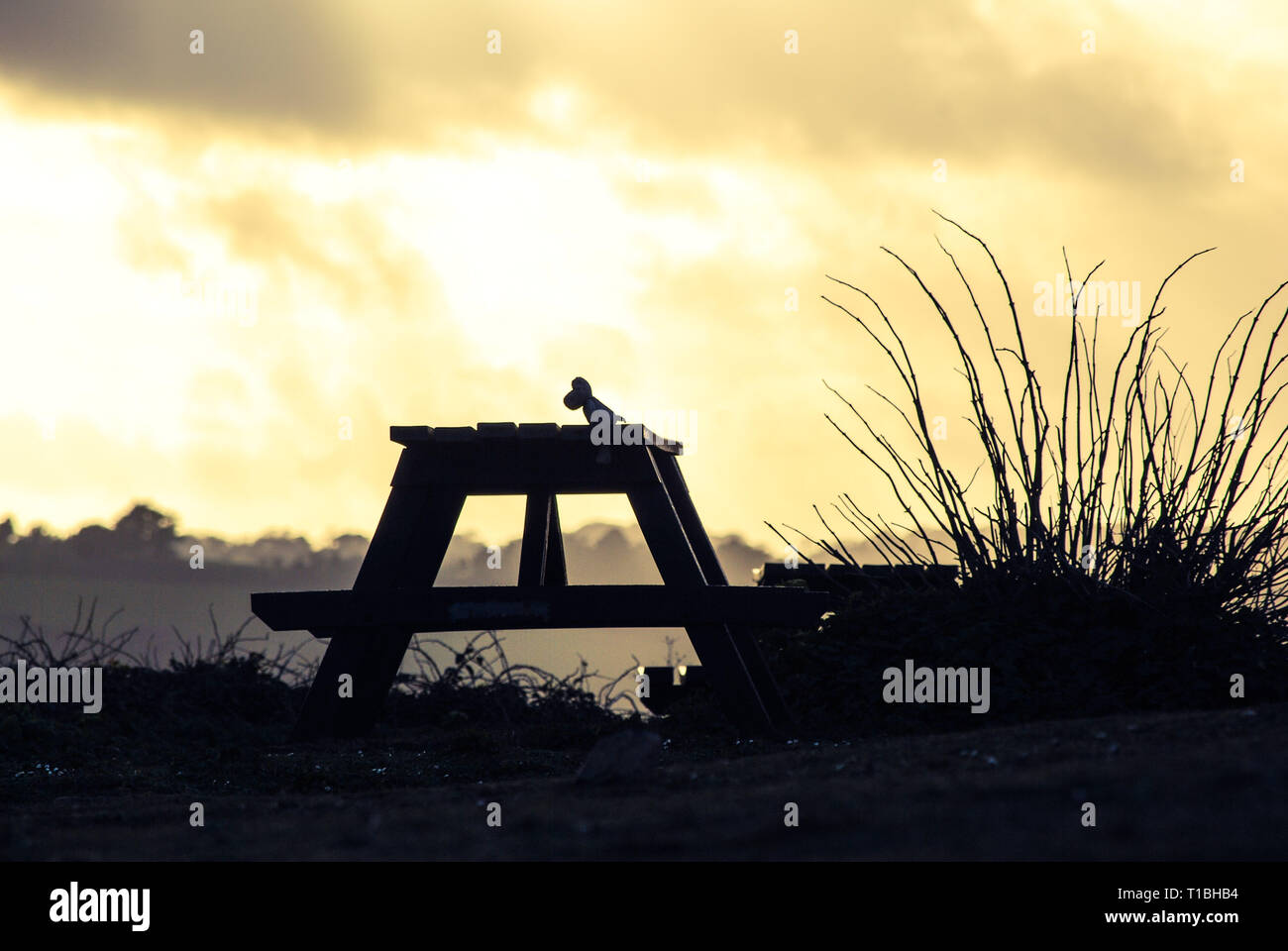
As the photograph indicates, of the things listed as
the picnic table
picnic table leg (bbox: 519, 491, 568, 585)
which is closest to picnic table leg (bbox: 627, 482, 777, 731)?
the picnic table

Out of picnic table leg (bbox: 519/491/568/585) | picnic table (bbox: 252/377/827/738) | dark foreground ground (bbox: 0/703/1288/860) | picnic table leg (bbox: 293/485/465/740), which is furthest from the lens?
picnic table leg (bbox: 519/491/568/585)

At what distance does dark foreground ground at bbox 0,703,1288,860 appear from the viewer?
2699mm

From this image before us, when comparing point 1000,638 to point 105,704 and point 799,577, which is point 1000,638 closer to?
point 799,577

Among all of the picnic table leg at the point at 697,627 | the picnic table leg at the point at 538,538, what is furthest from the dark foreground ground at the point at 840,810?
the picnic table leg at the point at 538,538

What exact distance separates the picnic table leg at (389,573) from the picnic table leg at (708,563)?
1.00 metres

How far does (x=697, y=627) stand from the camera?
5.74 m

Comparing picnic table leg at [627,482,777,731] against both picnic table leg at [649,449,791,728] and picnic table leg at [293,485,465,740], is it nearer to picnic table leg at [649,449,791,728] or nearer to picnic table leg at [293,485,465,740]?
picnic table leg at [649,449,791,728]

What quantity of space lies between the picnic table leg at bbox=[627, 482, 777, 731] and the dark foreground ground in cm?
102

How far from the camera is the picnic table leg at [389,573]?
5871 millimetres

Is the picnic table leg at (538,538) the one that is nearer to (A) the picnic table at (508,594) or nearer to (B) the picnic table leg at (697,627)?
(A) the picnic table at (508,594)

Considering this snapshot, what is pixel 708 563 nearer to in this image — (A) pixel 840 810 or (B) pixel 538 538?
(B) pixel 538 538

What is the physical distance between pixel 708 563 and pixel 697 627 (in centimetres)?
63
